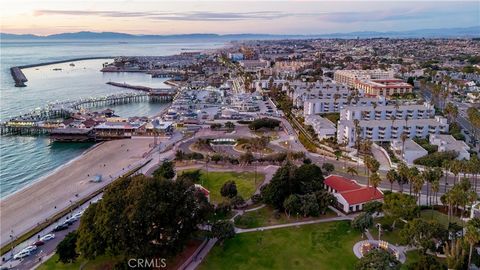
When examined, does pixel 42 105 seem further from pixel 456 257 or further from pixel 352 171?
pixel 456 257

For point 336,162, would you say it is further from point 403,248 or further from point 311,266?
point 311,266

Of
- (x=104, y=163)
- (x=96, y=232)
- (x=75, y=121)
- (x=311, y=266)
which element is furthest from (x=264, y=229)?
(x=75, y=121)

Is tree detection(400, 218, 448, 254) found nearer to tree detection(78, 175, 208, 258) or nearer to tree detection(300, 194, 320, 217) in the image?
tree detection(300, 194, 320, 217)

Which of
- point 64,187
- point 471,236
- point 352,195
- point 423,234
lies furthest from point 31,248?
point 471,236

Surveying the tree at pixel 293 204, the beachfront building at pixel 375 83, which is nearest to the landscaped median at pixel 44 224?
the tree at pixel 293 204

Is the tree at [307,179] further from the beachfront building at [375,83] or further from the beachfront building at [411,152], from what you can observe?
the beachfront building at [375,83]
